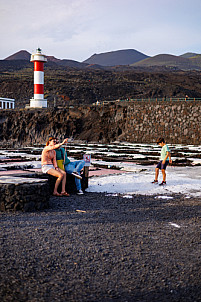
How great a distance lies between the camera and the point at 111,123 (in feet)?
136

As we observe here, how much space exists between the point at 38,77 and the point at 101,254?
4521 centimetres

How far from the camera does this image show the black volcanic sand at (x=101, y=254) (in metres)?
3.88

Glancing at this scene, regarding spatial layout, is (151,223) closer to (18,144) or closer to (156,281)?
(156,281)

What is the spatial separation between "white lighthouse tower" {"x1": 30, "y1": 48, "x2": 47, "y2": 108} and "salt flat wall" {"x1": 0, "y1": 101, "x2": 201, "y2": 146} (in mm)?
1634

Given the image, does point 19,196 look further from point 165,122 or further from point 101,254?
point 165,122

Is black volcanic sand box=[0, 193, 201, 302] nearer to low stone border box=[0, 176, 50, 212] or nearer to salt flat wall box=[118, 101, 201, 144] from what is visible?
low stone border box=[0, 176, 50, 212]

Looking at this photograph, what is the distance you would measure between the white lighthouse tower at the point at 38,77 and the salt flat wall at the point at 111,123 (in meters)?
1.63

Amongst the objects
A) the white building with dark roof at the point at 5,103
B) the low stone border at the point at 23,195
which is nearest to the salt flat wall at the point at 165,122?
the low stone border at the point at 23,195

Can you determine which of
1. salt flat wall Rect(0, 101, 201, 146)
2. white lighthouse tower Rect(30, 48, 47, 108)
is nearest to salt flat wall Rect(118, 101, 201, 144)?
salt flat wall Rect(0, 101, 201, 146)

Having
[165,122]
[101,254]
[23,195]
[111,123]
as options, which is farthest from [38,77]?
[101,254]

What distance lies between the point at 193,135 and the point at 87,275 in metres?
32.1

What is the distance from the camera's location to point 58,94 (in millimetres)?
85062

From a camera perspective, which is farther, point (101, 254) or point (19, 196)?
point (19, 196)

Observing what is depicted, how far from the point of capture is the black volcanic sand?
388 cm
